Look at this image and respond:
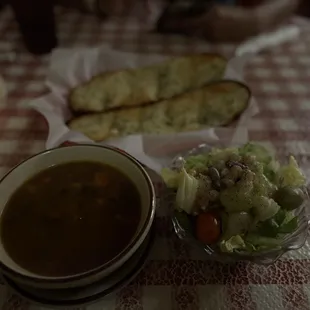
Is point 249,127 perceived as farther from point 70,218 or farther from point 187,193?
point 70,218

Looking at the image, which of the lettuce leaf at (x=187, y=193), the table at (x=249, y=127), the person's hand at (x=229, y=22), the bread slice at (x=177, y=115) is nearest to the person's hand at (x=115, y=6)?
the table at (x=249, y=127)

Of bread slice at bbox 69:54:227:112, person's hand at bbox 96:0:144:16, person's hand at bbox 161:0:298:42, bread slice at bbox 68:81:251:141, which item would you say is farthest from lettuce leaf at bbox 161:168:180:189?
person's hand at bbox 96:0:144:16

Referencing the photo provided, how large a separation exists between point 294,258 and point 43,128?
635 mm

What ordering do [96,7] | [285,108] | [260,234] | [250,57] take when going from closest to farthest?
[260,234] → [285,108] → [250,57] → [96,7]

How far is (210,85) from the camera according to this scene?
125 cm

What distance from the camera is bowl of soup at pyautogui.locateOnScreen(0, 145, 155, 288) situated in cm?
73

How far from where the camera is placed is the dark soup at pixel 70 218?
0.75 metres

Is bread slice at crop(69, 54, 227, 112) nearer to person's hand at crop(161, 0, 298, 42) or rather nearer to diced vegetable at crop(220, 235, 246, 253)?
person's hand at crop(161, 0, 298, 42)

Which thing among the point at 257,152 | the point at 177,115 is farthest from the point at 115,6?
the point at 257,152

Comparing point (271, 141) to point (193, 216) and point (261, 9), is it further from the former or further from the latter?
point (261, 9)

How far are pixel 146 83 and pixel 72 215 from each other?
57 cm

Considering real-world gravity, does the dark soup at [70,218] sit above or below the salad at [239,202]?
below

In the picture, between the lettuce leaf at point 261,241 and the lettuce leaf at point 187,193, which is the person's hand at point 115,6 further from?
the lettuce leaf at point 261,241

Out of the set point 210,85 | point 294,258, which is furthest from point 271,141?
point 294,258
